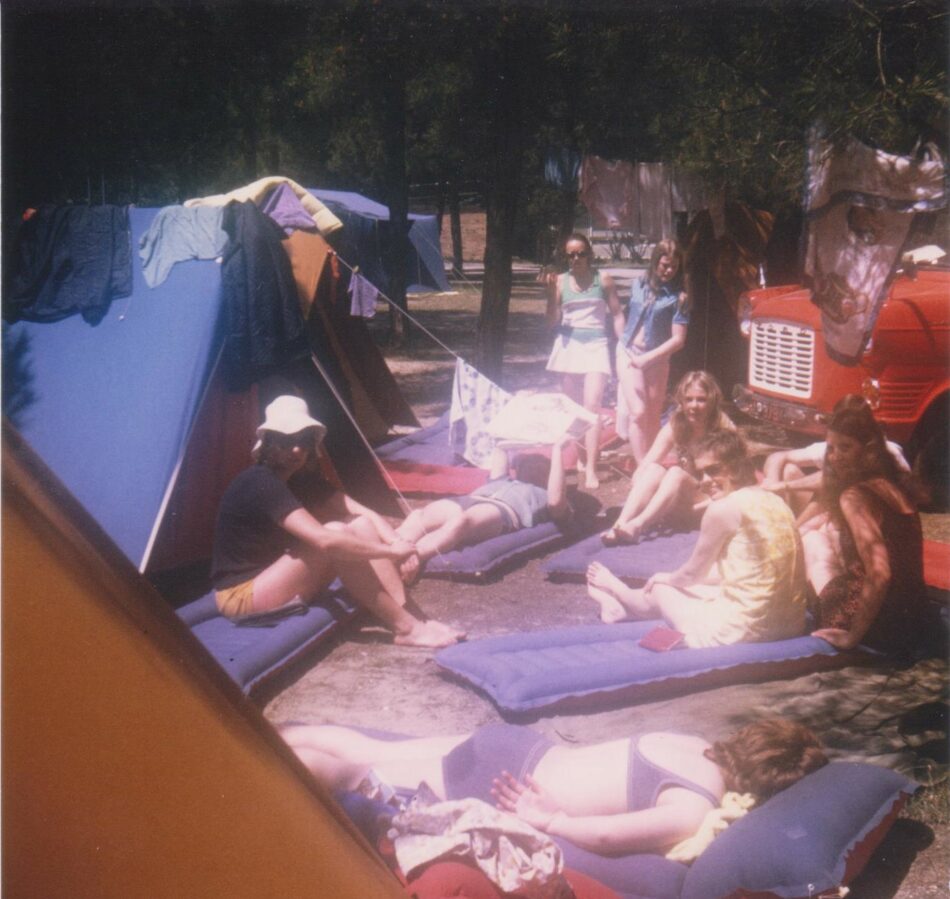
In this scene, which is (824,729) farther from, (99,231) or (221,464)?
(99,231)

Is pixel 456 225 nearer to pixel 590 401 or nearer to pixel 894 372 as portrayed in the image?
pixel 590 401

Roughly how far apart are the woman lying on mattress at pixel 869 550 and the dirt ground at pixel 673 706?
18cm

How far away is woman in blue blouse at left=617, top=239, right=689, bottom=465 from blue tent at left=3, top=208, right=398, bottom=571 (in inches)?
120

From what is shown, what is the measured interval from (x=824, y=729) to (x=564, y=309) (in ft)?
13.6

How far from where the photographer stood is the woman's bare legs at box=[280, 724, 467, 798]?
3.26 meters

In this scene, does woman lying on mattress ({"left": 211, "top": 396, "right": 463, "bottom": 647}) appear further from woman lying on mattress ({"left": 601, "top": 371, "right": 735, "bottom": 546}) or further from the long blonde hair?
the long blonde hair

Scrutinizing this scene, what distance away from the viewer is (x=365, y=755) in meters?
3.40

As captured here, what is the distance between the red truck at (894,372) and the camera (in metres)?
6.19

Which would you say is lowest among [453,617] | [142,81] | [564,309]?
[453,617]

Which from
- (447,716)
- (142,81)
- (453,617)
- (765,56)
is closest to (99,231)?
(142,81)

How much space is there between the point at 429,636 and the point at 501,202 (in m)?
5.21

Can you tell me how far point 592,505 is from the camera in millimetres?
6395

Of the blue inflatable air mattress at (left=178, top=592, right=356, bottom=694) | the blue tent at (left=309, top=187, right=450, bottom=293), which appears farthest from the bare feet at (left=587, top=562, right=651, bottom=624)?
the blue tent at (left=309, top=187, right=450, bottom=293)

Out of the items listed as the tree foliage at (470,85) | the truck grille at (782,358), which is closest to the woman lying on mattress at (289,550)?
the tree foliage at (470,85)
